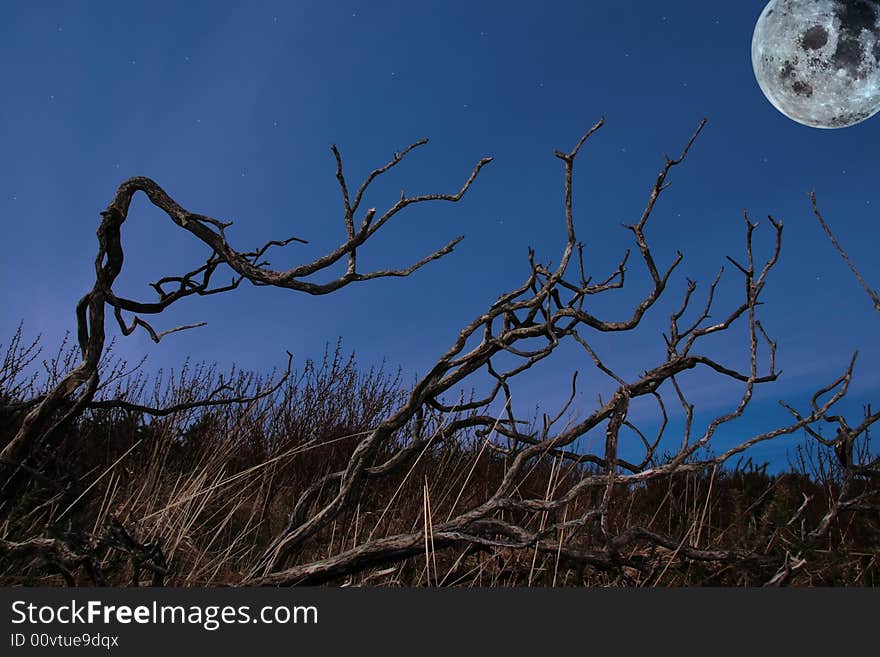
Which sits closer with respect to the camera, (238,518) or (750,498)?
(238,518)

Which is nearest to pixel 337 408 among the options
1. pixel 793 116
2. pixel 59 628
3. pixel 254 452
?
pixel 254 452

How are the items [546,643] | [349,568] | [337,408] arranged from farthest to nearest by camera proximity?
[337,408] → [349,568] → [546,643]

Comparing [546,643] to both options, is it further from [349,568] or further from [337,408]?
[337,408]

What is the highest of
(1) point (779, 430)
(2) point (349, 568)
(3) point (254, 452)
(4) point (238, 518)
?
(3) point (254, 452)

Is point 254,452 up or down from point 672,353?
up

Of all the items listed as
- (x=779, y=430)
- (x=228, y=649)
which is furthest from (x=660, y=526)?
(x=228, y=649)

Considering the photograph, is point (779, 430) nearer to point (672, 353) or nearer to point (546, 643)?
point (672, 353)

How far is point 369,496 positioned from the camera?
266 inches

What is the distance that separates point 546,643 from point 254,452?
5.61 m

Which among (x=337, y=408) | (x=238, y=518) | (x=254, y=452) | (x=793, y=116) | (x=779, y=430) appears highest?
(x=793, y=116)

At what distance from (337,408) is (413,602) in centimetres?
548

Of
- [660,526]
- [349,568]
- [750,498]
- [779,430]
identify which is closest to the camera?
[349,568]

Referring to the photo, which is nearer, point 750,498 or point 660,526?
point 660,526

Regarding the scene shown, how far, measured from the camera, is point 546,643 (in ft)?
8.98
